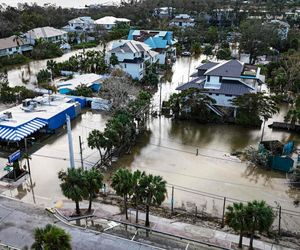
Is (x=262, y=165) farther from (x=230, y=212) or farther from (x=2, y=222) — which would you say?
(x=2, y=222)

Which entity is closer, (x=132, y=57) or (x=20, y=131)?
(x=20, y=131)

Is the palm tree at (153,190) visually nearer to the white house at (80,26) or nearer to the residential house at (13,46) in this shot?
the residential house at (13,46)

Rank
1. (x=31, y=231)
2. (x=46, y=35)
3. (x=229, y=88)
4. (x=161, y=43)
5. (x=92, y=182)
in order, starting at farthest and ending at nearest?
1. (x=46, y=35)
2. (x=161, y=43)
3. (x=229, y=88)
4. (x=31, y=231)
5. (x=92, y=182)

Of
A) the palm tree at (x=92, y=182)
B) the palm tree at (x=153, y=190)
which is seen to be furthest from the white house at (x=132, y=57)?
the palm tree at (x=153, y=190)

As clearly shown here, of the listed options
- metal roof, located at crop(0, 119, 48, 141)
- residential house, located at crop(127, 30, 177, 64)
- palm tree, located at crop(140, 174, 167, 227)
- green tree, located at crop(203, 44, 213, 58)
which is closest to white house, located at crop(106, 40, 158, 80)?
residential house, located at crop(127, 30, 177, 64)

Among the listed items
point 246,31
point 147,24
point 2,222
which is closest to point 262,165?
point 2,222

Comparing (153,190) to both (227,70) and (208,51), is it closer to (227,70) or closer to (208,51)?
(227,70)

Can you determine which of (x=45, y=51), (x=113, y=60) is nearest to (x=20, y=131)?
(x=113, y=60)
